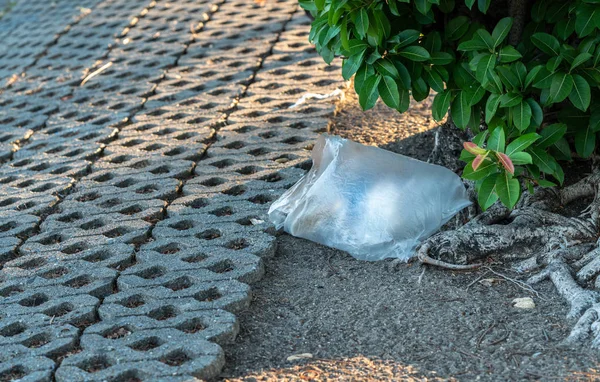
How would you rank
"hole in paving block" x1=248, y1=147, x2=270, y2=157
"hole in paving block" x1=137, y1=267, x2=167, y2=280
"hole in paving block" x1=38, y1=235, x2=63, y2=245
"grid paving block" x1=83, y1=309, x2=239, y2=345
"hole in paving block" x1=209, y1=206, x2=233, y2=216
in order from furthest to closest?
"hole in paving block" x1=248, y1=147, x2=270, y2=157 < "hole in paving block" x1=209, y1=206, x2=233, y2=216 < "hole in paving block" x1=38, y1=235, x2=63, y2=245 < "hole in paving block" x1=137, y1=267, x2=167, y2=280 < "grid paving block" x1=83, y1=309, x2=239, y2=345

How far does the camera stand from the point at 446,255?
3.41 m

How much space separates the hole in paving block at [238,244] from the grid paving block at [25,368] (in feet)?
3.28

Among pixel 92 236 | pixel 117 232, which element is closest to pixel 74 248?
pixel 92 236

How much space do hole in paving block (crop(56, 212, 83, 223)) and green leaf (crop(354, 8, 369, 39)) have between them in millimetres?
1729

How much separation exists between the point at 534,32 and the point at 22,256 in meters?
2.43

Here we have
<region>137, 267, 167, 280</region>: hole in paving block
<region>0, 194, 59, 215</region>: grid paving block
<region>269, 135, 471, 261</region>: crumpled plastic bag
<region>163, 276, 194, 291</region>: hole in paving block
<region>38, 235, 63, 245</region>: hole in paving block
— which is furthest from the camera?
<region>0, 194, 59, 215</region>: grid paving block

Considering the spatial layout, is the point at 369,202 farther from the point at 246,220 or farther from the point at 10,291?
the point at 10,291

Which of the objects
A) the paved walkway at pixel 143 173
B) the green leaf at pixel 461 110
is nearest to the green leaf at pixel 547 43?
the green leaf at pixel 461 110

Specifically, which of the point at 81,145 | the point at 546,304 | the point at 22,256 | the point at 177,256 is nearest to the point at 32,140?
the point at 81,145

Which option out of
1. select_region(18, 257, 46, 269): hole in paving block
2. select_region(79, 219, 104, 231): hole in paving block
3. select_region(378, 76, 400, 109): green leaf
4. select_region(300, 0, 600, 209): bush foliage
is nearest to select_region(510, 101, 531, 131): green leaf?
select_region(300, 0, 600, 209): bush foliage

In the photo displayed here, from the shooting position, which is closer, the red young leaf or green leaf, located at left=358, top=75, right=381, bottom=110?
the red young leaf

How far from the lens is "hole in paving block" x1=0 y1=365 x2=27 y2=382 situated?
111 inches

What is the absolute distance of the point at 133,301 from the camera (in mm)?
3268

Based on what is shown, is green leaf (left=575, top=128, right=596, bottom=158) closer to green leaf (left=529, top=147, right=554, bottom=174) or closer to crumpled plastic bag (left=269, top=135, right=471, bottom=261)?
green leaf (left=529, top=147, right=554, bottom=174)
